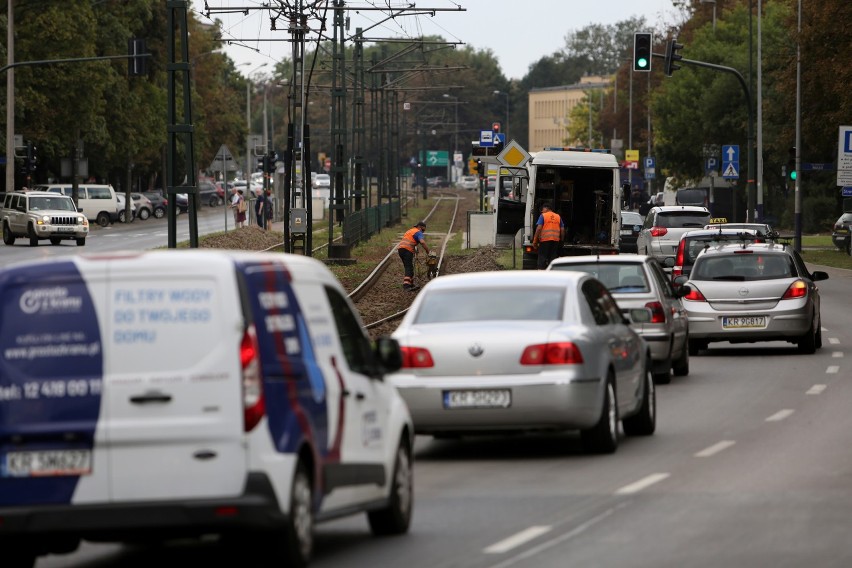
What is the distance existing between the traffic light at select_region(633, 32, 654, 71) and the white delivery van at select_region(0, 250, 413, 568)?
36.2m

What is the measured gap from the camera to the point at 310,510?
8.94 meters

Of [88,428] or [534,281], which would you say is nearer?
[88,428]

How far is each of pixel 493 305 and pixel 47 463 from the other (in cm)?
646

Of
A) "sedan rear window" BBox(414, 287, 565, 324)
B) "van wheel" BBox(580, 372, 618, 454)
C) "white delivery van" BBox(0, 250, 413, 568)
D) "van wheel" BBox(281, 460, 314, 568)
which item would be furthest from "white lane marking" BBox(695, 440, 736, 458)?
"white delivery van" BBox(0, 250, 413, 568)

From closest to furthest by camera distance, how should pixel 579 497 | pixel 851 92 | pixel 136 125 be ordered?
pixel 579 497 < pixel 851 92 < pixel 136 125

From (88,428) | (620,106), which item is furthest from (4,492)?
(620,106)

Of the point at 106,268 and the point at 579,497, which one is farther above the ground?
the point at 106,268

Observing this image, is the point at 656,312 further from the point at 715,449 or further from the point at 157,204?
the point at 157,204

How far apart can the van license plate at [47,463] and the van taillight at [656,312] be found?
1311cm

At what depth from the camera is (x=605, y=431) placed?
14.3m

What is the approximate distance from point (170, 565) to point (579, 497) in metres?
3.20

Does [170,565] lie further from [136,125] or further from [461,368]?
[136,125]

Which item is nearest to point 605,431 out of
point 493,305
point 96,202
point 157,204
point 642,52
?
point 493,305

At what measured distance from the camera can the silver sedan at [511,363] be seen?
13.8 meters
